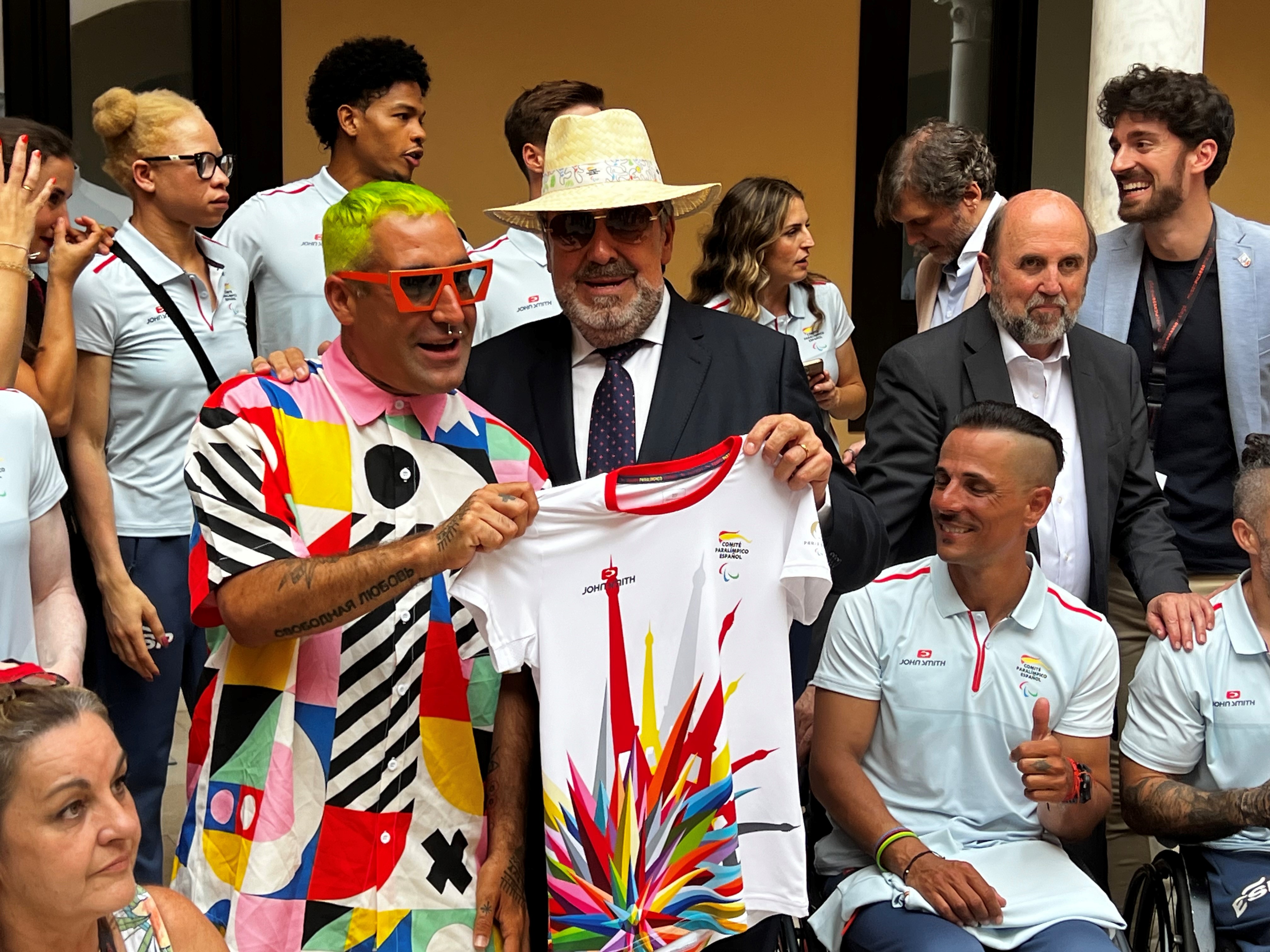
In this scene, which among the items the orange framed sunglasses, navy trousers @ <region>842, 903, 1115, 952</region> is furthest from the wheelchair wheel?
the orange framed sunglasses

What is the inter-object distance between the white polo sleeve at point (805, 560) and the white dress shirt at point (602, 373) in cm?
44

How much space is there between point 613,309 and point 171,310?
1518 millimetres

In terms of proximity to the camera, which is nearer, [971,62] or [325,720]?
[325,720]

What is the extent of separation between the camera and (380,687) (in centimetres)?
241

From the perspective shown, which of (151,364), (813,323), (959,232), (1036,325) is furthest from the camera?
(813,323)

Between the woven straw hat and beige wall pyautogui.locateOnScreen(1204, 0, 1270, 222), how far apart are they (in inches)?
251

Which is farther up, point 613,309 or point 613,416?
point 613,309

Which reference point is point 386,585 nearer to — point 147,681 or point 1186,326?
point 147,681

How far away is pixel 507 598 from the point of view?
2500 mm

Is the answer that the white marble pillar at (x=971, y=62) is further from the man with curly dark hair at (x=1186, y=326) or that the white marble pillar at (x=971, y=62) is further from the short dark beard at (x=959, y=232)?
the man with curly dark hair at (x=1186, y=326)

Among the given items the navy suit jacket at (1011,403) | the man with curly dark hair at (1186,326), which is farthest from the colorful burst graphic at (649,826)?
the man with curly dark hair at (1186,326)

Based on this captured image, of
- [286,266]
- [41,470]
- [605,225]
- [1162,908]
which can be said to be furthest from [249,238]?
[1162,908]

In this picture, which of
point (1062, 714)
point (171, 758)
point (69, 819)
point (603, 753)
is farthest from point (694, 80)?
point (69, 819)

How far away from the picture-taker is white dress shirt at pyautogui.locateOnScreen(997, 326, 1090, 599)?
372cm
